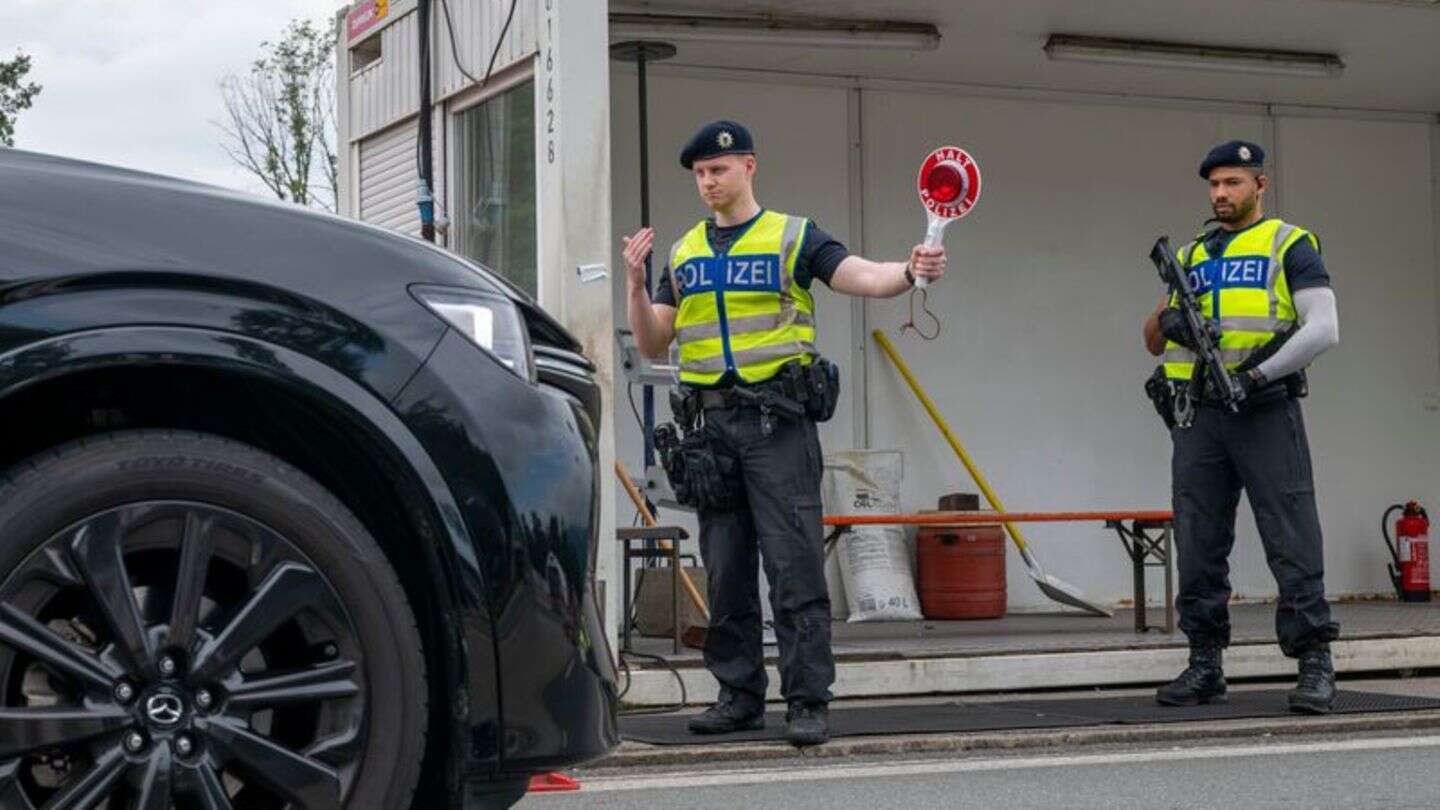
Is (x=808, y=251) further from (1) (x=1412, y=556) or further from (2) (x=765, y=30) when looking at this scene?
(1) (x=1412, y=556)

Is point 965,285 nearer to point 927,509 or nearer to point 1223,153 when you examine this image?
point 927,509

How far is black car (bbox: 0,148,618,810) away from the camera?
124 inches

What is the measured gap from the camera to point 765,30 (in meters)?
10.4

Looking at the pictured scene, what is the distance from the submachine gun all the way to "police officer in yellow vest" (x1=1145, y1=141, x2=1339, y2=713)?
4 cm

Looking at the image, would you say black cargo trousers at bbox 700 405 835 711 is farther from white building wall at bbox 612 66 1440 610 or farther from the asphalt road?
white building wall at bbox 612 66 1440 610

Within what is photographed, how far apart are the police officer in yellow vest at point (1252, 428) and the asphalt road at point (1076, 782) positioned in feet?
3.55

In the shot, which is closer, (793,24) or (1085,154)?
(793,24)

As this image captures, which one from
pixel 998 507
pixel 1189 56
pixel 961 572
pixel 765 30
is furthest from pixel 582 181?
pixel 1189 56

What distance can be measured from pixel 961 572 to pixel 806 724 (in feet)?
15.0

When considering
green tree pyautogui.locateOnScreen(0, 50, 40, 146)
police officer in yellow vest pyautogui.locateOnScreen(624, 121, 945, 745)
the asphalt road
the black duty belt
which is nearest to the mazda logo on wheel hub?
the asphalt road

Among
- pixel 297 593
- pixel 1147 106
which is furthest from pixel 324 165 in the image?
pixel 297 593

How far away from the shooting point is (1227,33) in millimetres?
11352

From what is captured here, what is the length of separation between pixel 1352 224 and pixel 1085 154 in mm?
1858

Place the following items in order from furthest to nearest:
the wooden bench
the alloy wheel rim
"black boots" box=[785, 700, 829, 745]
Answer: the wooden bench < "black boots" box=[785, 700, 829, 745] < the alloy wheel rim
